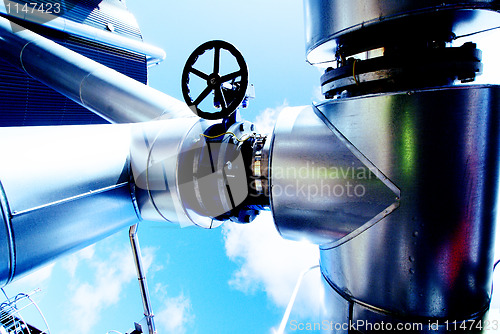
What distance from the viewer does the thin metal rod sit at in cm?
209

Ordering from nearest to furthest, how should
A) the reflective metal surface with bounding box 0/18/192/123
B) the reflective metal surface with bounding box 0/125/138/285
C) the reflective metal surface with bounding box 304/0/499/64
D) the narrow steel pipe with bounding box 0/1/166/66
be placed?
the reflective metal surface with bounding box 304/0/499/64 → the reflective metal surface with bounding box 0/125/138/285 → the reflective metal surface with bounding box 0/18/192/123 → the narrow steel pipe with bounding box 0/1/166/66

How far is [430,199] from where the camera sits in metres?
0.73

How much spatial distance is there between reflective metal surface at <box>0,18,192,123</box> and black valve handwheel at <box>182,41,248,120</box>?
0.23 m

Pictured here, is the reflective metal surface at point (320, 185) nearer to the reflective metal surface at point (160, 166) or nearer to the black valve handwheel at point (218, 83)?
the black valve handwheel at point (218, 83)

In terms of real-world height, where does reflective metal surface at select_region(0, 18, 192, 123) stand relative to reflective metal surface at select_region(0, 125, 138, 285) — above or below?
above

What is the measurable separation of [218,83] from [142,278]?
181cm

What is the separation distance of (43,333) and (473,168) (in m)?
3.72

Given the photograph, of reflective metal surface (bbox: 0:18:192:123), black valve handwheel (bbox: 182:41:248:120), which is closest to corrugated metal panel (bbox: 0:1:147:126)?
reflective metal surface (bbox: 0:18:192:123)

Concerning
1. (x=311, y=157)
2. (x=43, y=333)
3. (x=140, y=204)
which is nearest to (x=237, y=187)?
(x=311, y=157)

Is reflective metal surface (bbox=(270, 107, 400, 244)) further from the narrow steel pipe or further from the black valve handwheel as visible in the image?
the narrow steel pipe

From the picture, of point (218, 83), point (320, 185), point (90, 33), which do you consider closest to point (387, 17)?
point (320, 185)

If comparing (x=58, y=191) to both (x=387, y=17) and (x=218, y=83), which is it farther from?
(x=387, y=17)

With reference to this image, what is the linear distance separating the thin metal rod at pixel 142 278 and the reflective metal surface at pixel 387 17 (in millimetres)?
1849

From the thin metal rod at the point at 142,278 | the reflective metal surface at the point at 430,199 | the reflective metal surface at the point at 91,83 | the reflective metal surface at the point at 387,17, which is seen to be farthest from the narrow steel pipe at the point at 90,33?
the reflective metal surface at the point at 430,199
